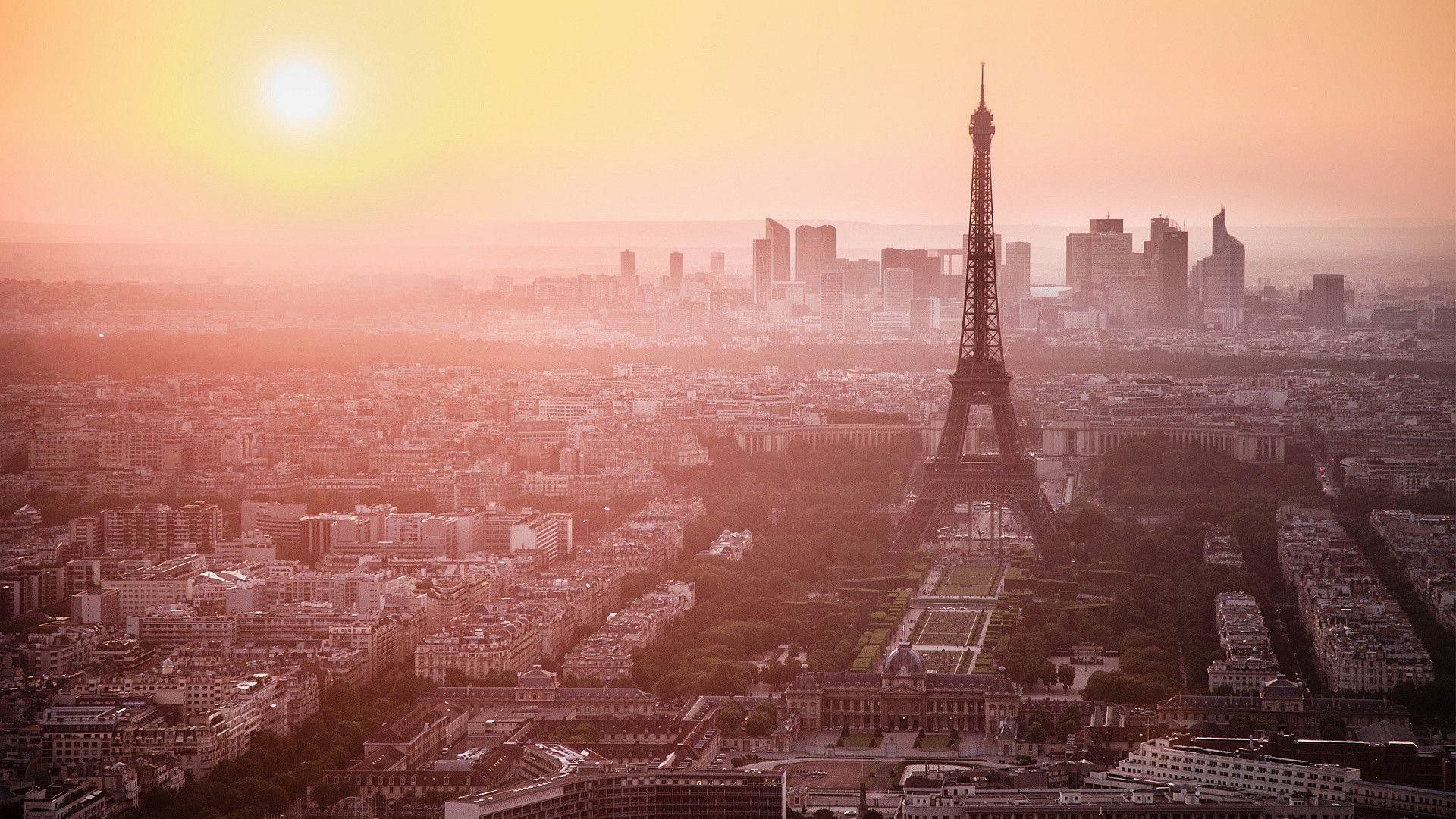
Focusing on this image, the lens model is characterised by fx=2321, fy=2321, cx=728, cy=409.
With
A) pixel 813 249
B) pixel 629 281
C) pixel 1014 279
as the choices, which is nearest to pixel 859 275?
pixel 813 249

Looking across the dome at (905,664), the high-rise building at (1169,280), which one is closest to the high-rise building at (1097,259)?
the high-rise building at (1169,280)

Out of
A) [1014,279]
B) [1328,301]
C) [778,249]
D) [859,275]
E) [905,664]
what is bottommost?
[905,664]

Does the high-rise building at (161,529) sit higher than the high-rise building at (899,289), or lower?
lower

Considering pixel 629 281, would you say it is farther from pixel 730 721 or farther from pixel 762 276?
pixel 730 721

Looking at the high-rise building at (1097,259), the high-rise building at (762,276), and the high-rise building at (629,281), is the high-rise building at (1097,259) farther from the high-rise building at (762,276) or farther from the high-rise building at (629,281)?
the high-rise building at (629,281)

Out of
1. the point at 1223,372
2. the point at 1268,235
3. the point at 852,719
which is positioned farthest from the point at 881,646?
the point at 1223,372

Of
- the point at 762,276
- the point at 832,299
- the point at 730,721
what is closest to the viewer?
the point at 730,721

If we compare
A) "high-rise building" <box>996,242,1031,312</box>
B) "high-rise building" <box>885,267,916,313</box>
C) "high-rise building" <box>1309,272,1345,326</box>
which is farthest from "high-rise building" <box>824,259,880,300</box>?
"high-rise building" <box>1309,272,1345,326</box>

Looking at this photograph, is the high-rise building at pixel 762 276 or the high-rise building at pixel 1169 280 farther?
the high-rise building at pixel 762 276

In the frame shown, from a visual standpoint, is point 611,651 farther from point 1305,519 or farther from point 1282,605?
point 1305,519
